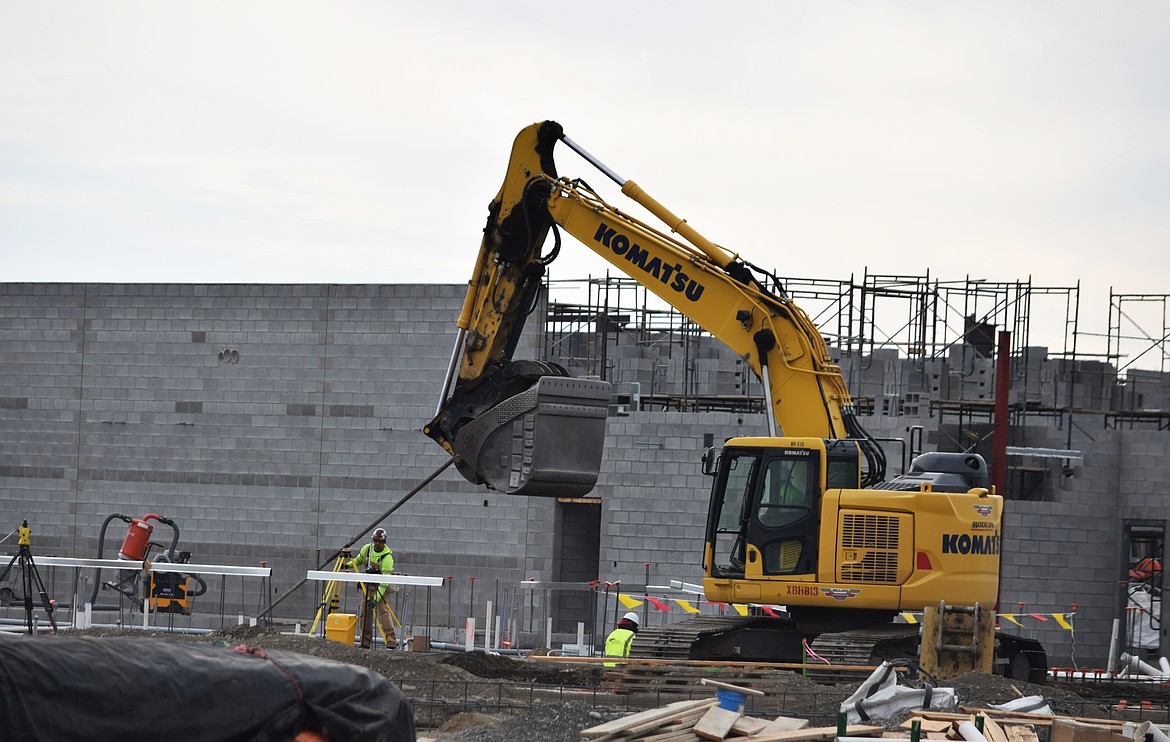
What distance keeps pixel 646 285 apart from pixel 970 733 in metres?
6.29

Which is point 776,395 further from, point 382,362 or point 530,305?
point 382,362

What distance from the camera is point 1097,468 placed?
78.0 ft

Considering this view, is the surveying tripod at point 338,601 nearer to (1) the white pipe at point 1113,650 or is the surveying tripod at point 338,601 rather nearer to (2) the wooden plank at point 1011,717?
(2) the wooden plank at point 1011,717

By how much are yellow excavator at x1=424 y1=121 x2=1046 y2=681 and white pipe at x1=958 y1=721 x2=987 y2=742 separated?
3974 mm

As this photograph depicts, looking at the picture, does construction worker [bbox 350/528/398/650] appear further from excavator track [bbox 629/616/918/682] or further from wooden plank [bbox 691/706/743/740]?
wooden plank [bbox 691/706/743/740]

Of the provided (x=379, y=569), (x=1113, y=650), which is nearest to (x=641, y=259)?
(x=379, y=569)

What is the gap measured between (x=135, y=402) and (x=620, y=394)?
32.5 ft

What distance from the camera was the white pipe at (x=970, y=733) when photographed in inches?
388

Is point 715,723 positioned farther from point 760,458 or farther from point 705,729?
Result: point 760,458

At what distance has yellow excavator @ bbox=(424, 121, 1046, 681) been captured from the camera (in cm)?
1407

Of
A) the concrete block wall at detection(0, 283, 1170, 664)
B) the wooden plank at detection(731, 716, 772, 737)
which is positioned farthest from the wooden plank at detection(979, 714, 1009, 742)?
the concrete block wall at detection(0, 283, 1170, 664)

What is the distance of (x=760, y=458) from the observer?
14383 mm

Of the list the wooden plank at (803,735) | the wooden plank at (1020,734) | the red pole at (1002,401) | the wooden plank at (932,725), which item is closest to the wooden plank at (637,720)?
the wooden plank at (803,735)

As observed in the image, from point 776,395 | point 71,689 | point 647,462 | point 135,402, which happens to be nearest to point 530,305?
point 776,395
